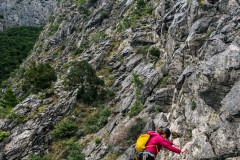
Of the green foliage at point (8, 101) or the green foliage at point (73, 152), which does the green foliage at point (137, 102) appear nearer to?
the green foliage at point (73, 152)

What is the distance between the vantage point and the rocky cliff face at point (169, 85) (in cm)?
1417

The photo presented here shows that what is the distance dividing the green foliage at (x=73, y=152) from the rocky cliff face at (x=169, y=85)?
0.83 meters

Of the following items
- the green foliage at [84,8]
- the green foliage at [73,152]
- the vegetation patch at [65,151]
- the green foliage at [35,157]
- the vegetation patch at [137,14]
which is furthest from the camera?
the green foliage at [84,8]

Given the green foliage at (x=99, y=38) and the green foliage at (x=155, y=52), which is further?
the green foliage at (x=99, y=38)

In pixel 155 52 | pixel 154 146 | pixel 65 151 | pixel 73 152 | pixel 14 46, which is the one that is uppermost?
pixel 14 46

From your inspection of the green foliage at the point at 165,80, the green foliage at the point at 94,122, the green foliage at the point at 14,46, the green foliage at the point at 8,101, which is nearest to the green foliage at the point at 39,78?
the green foliage at the point at 8,101

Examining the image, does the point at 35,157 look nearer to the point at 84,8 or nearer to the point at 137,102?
the point at 137,102

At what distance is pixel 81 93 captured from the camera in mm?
35000

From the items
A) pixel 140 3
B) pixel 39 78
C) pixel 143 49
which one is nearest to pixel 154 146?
pixel 143 49

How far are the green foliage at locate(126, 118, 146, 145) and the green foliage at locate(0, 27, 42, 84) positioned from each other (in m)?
66.5

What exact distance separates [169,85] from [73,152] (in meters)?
8.75

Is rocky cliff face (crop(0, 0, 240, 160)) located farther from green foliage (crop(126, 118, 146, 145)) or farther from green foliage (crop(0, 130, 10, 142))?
green foliage (crop(0, 130, 10, 142))

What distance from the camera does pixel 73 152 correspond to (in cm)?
2419

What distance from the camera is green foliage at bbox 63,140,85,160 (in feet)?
77.4
